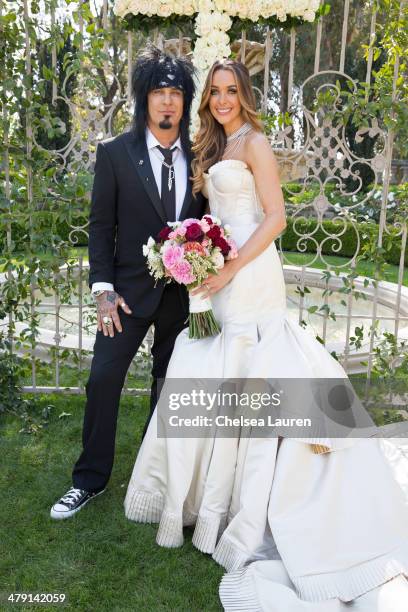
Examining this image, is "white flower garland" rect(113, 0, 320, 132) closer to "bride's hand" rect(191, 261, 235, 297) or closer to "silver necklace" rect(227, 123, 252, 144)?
"silver necklace" rect(227, 123, 252, 144)

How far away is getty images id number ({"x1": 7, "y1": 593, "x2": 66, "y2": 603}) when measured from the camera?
7.63ft

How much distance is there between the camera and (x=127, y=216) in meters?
2.81

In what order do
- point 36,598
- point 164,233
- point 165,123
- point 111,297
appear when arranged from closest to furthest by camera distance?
point 36,598 → point 164,233 → point 165,123 → point 111,297

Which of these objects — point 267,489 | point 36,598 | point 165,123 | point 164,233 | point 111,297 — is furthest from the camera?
point 111,297

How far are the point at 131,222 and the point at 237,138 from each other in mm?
614

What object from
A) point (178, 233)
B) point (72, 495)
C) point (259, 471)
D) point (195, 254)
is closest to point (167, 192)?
point (178, 233)

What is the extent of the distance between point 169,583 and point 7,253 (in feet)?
6.99

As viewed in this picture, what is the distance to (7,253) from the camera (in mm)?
3658

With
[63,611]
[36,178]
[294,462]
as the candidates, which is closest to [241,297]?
[294,462]

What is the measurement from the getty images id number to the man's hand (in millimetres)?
1093

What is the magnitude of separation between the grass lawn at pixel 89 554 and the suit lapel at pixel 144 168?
145cm

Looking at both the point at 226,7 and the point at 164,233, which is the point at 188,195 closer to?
the point at 164,233

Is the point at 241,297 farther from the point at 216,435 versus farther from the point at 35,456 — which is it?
the point at 35,456

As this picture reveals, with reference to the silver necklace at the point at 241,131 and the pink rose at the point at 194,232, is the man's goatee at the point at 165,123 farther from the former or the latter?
the pink rose at the point at 194,232
